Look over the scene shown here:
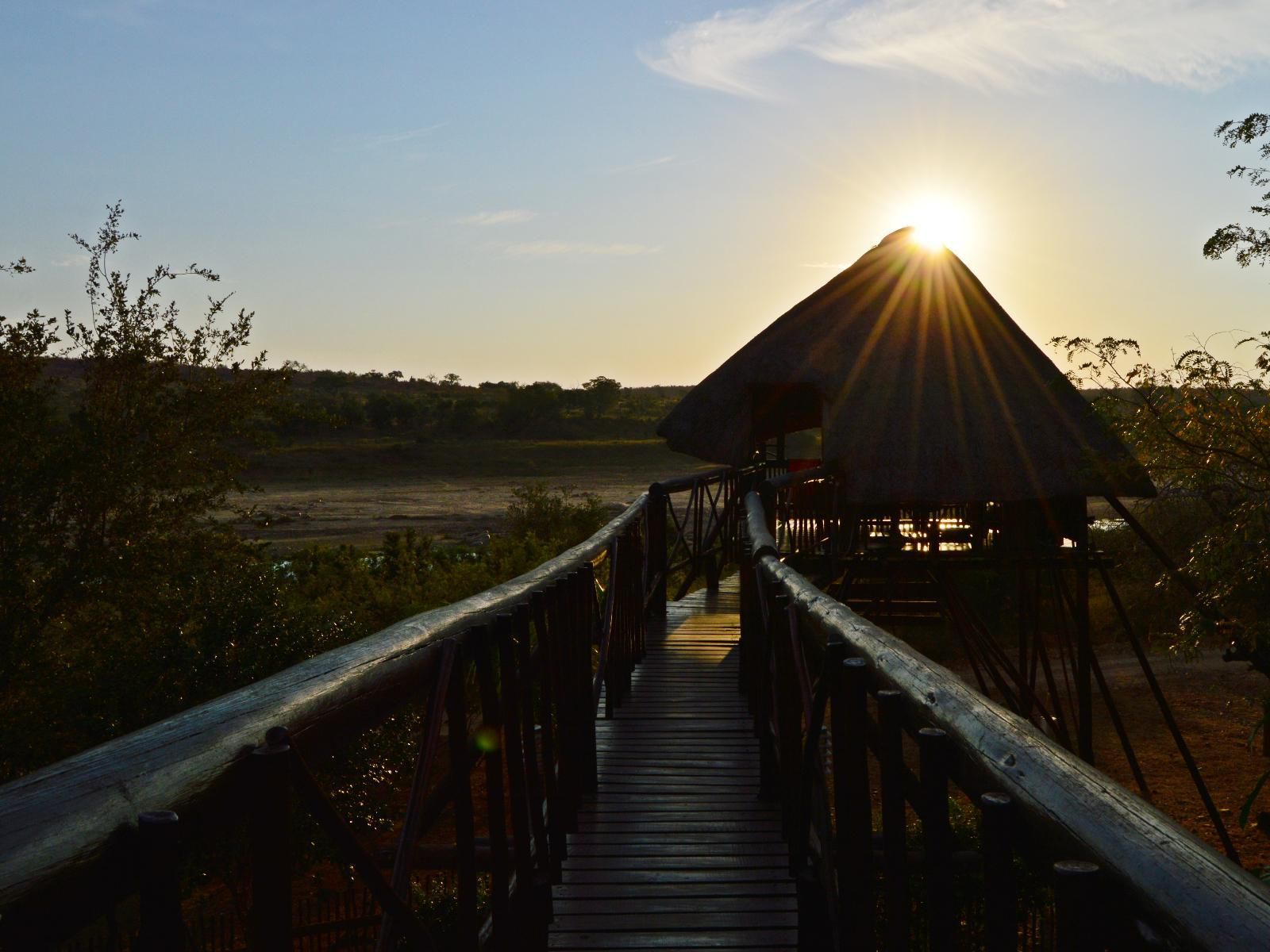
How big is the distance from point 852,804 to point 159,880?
1.69 metres

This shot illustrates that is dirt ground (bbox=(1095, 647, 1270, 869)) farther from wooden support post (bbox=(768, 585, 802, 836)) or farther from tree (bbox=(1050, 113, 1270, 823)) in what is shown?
wooden support post (bbox=(768, 585, 802, 836))

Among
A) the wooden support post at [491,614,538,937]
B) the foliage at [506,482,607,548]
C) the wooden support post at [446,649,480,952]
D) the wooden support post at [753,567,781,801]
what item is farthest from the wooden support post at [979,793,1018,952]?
the foliage at [506,482,607,548]

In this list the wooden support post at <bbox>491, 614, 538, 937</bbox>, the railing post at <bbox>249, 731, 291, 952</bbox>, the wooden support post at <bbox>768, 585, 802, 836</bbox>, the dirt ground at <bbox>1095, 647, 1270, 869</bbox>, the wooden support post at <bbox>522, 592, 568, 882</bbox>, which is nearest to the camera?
the railing post at <bbox>249, 731, 291, 952</bbox>

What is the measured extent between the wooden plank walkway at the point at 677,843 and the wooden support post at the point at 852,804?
1.16 m

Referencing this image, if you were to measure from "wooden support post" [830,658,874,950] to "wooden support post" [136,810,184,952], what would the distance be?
1539 mm

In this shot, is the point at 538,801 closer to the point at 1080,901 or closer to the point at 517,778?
the point at 517,778

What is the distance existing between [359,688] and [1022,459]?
1084 cm

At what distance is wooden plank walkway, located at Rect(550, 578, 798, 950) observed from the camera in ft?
13.1

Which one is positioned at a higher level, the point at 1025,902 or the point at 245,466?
the point at 245,466

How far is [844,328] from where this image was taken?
13.5 m

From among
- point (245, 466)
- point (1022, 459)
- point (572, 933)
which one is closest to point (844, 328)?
point (1022, 459)

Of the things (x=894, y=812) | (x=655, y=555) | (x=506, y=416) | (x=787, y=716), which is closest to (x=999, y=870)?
(x=894, y=812)

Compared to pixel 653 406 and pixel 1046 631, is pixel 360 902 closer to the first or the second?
pixel 1046 631

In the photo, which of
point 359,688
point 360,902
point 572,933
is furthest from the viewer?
point 360,902
